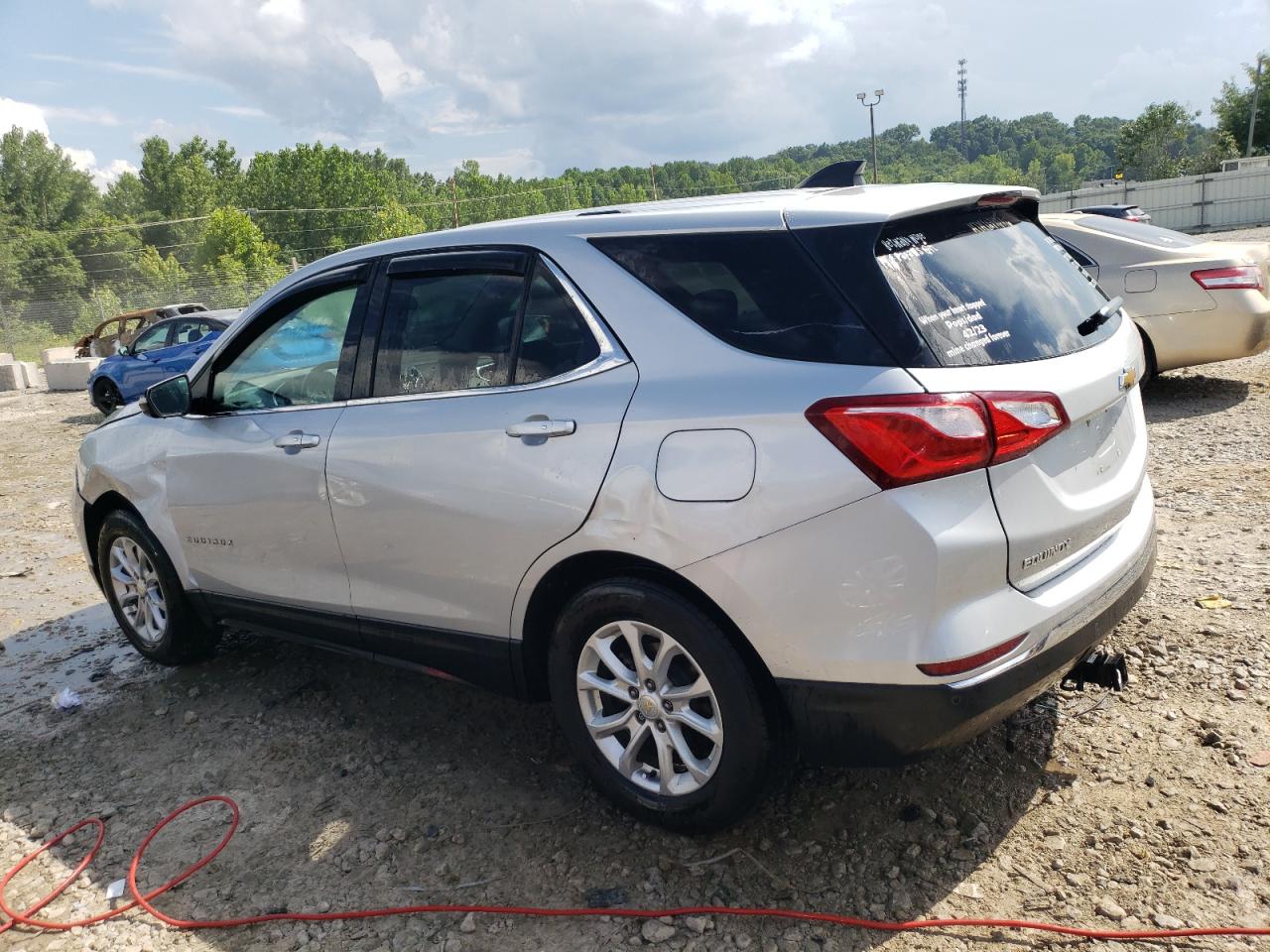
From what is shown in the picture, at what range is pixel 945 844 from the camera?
293 centimetres

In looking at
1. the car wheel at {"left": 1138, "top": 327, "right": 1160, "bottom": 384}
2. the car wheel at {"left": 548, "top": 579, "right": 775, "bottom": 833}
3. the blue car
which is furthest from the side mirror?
the blue car

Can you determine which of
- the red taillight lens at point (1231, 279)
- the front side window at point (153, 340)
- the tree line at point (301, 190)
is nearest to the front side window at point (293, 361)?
the red taillight lens at point (1231, 279)

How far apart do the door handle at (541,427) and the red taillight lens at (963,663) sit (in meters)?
1.18

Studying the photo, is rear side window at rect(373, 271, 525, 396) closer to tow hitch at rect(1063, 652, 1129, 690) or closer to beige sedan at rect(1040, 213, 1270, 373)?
tow hitch at rect(1063, 652, 1129, 690)

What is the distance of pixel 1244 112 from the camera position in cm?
5947

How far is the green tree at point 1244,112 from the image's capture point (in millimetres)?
57406

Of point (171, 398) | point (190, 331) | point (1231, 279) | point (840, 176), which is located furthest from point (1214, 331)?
point (190, 331)

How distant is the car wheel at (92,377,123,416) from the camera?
16.6 m

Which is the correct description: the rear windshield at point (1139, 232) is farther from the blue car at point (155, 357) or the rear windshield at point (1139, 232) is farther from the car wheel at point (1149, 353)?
the blue car at point (155, 357)

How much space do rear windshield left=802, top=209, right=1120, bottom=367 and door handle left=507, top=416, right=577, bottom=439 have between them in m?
0.86

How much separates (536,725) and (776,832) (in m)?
1.18

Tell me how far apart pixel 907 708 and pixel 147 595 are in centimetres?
374

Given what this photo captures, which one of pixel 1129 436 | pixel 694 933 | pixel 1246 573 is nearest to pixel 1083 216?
pixel 1246 573

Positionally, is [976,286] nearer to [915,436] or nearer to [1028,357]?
[1028,357]
